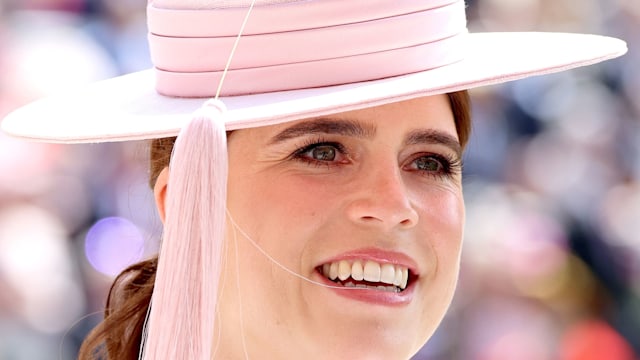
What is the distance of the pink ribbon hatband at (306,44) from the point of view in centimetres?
180

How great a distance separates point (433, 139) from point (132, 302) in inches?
26.0

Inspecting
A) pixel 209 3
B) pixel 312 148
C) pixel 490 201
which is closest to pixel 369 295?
pixel 312 148

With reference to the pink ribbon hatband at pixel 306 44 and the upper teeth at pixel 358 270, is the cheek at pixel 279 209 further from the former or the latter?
the pink ribbon hatband at pixel 306 44

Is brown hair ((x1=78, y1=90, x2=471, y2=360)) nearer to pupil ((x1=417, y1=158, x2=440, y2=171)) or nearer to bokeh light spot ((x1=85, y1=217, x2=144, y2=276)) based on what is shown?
pupil ((x1=417, y1=158, x2=440, y2=171))

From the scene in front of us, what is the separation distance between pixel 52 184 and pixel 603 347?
201cm

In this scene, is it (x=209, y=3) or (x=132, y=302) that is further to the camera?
(x=132, y=302)

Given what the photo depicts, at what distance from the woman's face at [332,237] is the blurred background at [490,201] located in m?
1.90

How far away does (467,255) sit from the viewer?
177 inches

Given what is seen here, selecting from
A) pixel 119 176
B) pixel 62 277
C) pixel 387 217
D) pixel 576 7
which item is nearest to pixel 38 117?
pixel 387 217

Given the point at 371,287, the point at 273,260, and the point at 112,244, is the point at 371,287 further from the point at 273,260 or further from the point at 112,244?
the point at 112,244

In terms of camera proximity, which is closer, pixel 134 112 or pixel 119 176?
pixel 134 112

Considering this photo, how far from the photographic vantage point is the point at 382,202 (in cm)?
186

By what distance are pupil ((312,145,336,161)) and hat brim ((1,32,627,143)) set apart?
5.7 inches

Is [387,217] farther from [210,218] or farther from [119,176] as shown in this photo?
[119,176]
